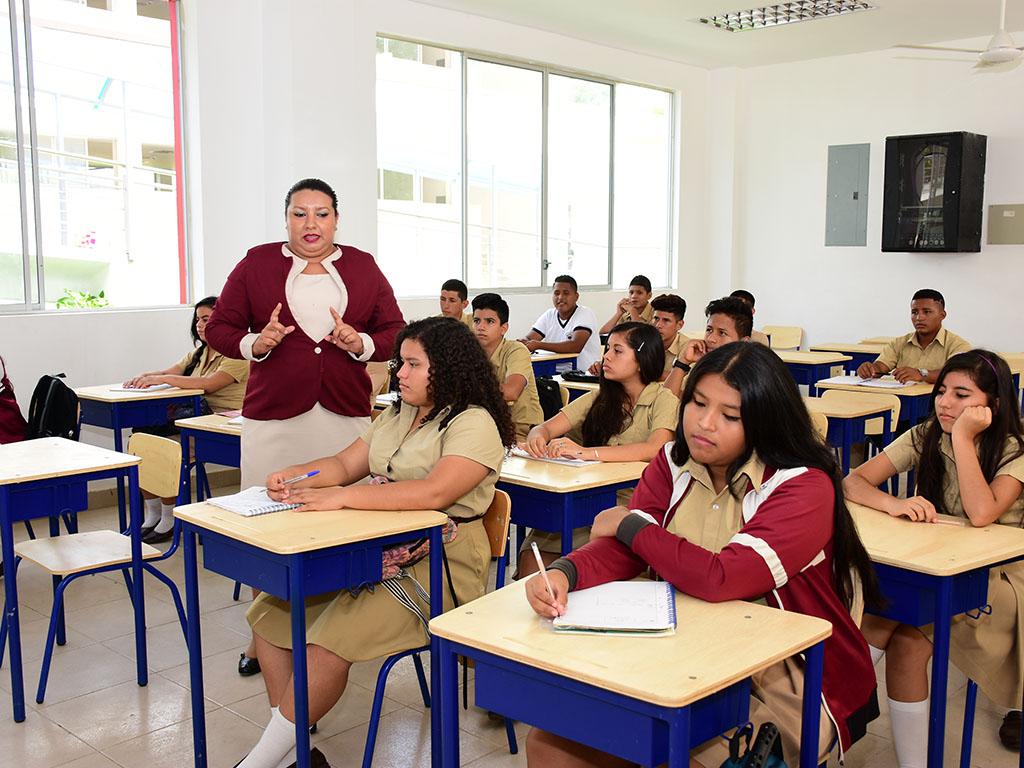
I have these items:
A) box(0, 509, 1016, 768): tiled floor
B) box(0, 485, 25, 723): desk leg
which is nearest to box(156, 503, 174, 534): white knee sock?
box(0, 509, 1016, 768): tiled floor

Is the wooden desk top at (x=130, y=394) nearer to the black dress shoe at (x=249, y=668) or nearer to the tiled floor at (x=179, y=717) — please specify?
the tiled floor at (x=179, y=717)

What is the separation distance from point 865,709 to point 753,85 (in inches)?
331

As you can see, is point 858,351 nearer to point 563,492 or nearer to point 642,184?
point 642,184

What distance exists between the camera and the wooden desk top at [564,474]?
293 centimetres

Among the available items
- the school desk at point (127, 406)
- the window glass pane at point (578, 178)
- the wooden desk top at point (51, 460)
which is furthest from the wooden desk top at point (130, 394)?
the window glass pane at point (578, 178)

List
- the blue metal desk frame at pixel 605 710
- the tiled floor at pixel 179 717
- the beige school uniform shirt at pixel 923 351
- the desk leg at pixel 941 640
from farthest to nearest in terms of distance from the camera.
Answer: the beige school uniform shirt at pixel 923 351 < the tiled floor at pixel 179 717 < the desk leg at pixel 941 640 < the blue metal desk frame at pixel 605 710

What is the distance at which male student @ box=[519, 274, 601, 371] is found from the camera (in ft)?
23.7

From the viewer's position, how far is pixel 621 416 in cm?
347

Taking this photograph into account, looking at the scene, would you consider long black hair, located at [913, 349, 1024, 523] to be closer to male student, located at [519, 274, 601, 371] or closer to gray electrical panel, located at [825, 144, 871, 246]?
male student, located at [519, 274, 601, 371]

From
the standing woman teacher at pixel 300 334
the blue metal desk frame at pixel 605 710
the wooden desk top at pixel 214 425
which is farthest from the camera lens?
the wooden desk top at pixel 214 425

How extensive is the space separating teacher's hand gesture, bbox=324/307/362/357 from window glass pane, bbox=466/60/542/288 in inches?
193

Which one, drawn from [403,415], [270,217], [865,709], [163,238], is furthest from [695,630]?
[163,238]

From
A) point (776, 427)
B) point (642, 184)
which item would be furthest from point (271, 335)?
point (642, 184)

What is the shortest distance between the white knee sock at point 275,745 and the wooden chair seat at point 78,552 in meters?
1.04
